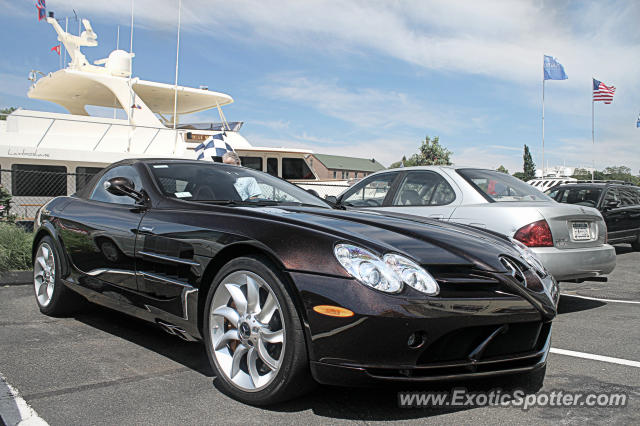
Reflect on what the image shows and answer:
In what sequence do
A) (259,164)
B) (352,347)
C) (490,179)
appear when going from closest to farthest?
(352,347)
(490,179)
(259,164)

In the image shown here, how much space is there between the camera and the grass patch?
22.0ft

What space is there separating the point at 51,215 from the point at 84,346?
1432 millimetres

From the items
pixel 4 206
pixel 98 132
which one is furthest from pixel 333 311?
pixel 98 132

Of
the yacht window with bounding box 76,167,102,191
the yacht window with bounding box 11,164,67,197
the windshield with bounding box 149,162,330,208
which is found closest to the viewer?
the windshield with bounding box 149,162,330,208

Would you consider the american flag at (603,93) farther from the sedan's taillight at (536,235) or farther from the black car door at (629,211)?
the sedan's taillight at (536,235)

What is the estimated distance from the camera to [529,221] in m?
4.83

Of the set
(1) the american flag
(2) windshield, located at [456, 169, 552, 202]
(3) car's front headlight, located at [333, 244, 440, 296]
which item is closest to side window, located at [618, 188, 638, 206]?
(2) windshield, located at [456, 169, 552, 202]

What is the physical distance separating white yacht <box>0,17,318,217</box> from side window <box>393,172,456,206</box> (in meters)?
5.27

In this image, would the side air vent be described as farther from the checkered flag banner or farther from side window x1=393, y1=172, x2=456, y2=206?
the checkered flag banner

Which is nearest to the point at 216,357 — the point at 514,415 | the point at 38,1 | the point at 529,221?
the point at 514,415

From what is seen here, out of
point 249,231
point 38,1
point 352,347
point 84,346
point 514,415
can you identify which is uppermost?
point 38,1

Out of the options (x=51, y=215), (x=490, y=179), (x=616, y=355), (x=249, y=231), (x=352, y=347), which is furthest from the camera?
(x=490, y=179)

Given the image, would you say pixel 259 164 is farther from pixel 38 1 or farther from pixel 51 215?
pixel 51 215

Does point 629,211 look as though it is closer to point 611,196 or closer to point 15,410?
point 611,196
